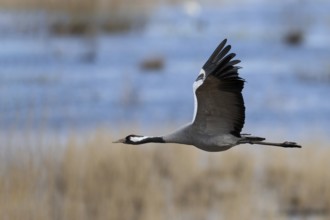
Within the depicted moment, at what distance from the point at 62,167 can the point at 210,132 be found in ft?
18.7

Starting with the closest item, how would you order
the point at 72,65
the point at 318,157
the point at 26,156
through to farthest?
the point at 26,156 < the point at 318,157 < the point at 72,65

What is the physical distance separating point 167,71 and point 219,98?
1482cm

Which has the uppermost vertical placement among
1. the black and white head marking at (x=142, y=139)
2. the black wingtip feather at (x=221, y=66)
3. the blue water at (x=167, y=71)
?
the blue water at (x=167, y=71)

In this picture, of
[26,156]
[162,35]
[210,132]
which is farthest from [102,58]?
[210,132]

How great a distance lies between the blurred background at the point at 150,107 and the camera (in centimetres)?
804

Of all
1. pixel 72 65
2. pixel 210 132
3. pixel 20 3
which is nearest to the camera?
pixel 210 132

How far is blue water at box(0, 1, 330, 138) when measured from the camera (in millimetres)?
13438

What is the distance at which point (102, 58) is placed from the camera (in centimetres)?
1972

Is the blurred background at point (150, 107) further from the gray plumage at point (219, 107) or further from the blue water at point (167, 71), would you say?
the gray plumage at point (219, 107)

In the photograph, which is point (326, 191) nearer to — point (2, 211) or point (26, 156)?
point (26, 156)

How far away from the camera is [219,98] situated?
10.3 feet

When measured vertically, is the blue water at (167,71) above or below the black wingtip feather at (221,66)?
above

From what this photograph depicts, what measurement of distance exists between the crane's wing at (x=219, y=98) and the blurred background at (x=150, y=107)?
3.65 meters

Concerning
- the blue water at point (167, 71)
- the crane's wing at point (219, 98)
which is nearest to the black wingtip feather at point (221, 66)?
the crane's wing at point (219, 98)
